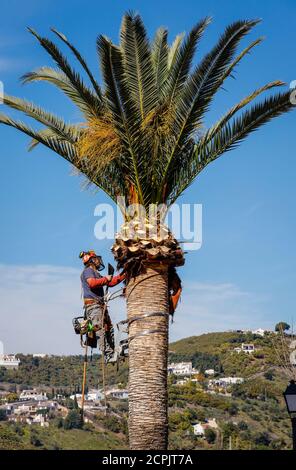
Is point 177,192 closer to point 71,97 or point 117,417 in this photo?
point 71,97

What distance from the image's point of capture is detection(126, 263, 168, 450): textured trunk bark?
12.5m

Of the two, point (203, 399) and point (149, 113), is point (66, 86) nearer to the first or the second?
point (149, 113)

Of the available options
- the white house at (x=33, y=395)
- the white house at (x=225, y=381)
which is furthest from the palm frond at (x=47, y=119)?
the white house at (x=225, y=381)

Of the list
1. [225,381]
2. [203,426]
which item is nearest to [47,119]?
[203,426]

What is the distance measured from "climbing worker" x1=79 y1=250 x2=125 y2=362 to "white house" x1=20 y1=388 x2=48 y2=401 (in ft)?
189

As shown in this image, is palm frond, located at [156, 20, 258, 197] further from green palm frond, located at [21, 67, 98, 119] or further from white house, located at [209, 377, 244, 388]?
white house, located at [209, 377, 244, 388]

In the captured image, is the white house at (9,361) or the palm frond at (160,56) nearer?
the palm frond at (160,56)

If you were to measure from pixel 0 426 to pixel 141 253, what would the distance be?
50.2m

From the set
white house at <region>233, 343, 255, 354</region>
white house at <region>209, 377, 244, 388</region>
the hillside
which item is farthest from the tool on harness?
white house at <region>233, 343, 255, 354</region>

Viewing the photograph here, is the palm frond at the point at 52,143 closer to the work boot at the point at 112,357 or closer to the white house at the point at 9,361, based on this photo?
the work boot at the point at 112,357

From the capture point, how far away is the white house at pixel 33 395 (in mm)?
70438

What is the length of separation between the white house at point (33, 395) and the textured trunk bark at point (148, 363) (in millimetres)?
58497

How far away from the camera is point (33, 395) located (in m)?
71.8

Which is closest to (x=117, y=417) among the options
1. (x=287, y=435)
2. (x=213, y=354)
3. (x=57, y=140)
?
(x=287, y=435)
